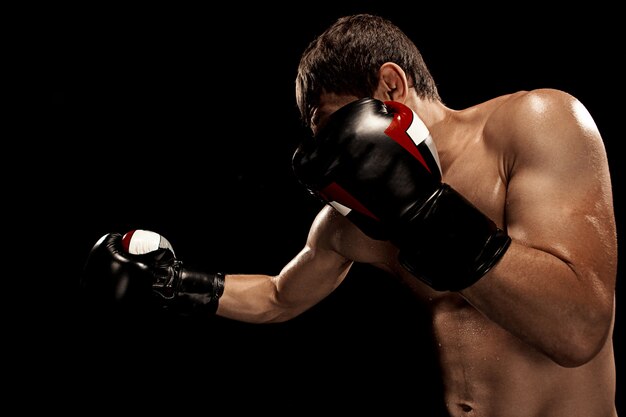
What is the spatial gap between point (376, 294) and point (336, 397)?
1.45ft

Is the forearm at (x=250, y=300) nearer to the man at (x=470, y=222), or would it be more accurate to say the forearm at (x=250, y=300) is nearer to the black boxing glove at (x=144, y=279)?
the black boxing glove at (x=144, y=279)

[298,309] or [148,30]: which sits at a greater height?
[148,30]

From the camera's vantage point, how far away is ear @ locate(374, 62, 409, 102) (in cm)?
127

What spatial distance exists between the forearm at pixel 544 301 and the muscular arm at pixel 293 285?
74 cm

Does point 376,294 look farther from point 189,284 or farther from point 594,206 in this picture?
point 594,206

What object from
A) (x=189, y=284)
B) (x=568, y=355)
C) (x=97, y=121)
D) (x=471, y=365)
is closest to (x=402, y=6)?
(x=97, y=121)

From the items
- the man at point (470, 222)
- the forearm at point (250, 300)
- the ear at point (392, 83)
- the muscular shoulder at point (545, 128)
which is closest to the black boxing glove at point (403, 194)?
the man at point (470, 222)

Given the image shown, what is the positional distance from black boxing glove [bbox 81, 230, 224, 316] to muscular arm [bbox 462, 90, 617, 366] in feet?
2.84

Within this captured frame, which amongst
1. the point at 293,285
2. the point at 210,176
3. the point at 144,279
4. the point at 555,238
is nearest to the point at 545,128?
the point at 555,238

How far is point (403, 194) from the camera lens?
0.87m

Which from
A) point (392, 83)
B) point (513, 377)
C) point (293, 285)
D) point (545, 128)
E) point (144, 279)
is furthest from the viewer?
point (293, 285)

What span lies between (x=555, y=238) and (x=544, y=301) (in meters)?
0.11

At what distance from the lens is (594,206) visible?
93 centimetres

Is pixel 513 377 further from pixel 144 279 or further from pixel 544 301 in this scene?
pixel 144 279
